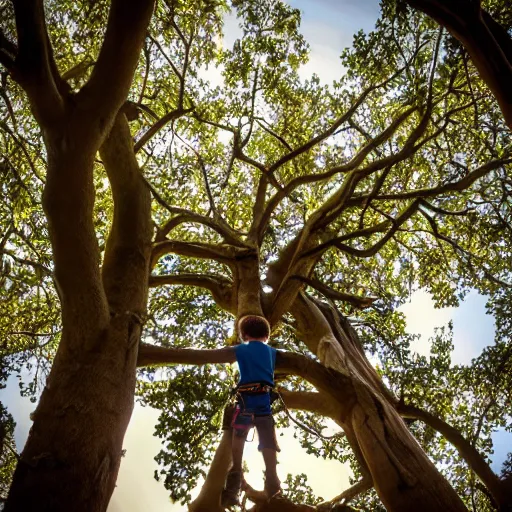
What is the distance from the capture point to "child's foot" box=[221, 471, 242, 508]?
127 inches

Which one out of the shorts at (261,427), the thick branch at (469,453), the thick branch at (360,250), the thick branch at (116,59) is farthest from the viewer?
the thick branch at (360,250)

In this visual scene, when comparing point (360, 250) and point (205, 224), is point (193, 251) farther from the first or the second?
point (360, 250)

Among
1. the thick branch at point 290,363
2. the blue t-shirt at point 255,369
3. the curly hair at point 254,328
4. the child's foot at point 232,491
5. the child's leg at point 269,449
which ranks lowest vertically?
the child's foot at point 232,491

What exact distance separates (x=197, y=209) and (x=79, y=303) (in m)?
5.34

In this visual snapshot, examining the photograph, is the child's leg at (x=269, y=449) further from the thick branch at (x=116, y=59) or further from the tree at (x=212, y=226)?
the thick branch at (x=116, y=59)

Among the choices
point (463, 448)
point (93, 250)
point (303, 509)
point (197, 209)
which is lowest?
point (303, 509)

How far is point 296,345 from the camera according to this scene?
944 cm

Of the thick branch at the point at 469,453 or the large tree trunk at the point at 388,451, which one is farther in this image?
the thick branch at the point at 469,453

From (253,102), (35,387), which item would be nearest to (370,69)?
(253,102)

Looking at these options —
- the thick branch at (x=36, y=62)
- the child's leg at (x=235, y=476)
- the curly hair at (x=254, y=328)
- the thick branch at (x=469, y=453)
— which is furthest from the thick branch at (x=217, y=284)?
the thick branch at (x=36, y=62)

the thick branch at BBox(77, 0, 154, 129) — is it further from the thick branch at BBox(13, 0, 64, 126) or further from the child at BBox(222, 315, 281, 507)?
the child at BBox(222, 315, 281, 507)

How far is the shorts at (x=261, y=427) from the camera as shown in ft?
11.5

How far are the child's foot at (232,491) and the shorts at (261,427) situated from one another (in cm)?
30

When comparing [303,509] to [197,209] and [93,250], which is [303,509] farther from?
[197,209]
